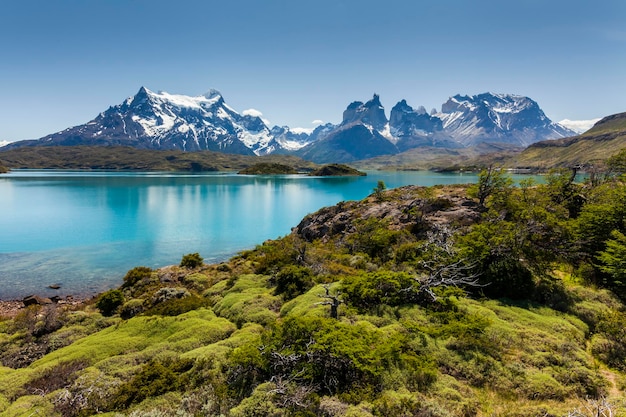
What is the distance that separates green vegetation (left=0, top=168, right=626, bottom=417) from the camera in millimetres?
11125

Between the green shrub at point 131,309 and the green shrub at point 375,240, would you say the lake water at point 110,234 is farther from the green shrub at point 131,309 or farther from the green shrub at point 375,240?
the green shrub at point 375,240

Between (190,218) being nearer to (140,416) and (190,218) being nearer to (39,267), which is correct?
(39,267)

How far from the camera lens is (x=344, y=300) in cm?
1884

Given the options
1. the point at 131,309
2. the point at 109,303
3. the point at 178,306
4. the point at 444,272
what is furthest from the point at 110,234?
the point at 444,272

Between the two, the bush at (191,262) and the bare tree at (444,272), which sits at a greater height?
the bare tree at (444,272)

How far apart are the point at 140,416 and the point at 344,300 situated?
11.7m

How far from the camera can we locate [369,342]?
43.1 feet

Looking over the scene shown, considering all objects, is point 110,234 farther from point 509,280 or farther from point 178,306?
point 509,280

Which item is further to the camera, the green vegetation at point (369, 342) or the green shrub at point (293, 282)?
the green shrub at point (293, 282)

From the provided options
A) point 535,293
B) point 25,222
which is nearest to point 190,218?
point 25,222

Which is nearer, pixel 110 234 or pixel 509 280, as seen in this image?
pixel 509 280

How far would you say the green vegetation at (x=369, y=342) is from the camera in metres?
11.1

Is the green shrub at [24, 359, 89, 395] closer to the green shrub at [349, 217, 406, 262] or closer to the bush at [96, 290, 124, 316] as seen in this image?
the bush at [96, 290, 124, 316]

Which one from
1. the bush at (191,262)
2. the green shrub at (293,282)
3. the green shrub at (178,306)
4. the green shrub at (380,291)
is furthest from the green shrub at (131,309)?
the green shrub at (380,291)
